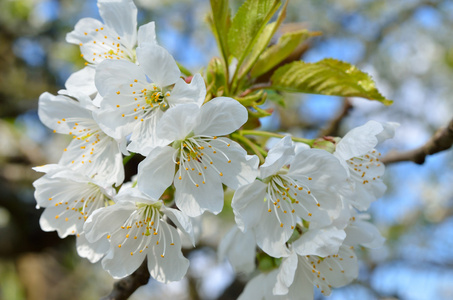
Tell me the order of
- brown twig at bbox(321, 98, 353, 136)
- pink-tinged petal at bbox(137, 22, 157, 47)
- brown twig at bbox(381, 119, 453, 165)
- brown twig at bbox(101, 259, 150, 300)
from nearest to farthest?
pink-tinged petal at bbox(137, 22, 157, 47) < brown twig at bbox(101, 259, 150, 300) < brown twig at bbox(381, 119, 453, 165) < brown twig at bbox(321, 98, 353, 136)

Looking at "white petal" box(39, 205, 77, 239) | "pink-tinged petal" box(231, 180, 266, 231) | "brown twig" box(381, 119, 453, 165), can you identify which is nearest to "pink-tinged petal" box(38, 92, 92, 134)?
"white petal" box(39, 205, 77, 239)

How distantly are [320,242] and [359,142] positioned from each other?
1.06 ft

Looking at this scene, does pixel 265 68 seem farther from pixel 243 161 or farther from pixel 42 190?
pixel 42 190

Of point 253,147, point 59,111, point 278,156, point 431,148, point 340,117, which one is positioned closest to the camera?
point 278,156

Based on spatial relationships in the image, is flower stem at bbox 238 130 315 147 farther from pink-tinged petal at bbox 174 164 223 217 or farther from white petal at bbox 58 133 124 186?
white petal at bbox 58 133 124 186

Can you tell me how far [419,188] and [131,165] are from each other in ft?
19.7

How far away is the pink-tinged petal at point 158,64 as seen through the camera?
113cm

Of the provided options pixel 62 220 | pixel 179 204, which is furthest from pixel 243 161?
pixel 62 220

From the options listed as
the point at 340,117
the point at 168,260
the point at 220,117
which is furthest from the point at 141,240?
the point at 340,117

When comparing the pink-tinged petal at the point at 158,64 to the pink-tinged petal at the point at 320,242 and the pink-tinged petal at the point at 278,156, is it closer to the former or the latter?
the pink-tinged petal at the point at 278,156

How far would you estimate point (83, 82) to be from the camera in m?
Result: 1.42

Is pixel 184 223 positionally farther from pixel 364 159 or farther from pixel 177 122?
pixel 364 159

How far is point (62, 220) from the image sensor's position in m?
1.44

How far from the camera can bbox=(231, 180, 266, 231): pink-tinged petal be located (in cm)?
117
